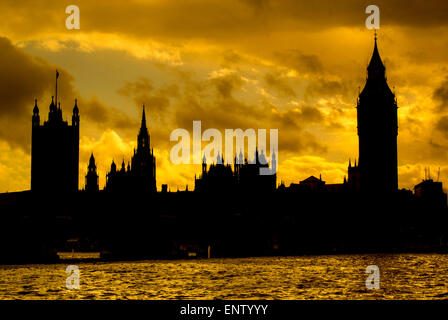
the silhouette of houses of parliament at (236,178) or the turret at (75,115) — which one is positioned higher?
the turret at (75,115)

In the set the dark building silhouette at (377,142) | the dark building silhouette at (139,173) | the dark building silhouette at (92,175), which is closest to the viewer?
the dark building silhouette at (139,173)

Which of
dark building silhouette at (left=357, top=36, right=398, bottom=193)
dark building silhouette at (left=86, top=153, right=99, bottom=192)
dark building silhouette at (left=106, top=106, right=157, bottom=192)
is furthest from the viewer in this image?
dark building silhouette at (left=357, top=36, right=398, bottom=193)

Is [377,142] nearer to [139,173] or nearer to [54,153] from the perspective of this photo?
[139,173]

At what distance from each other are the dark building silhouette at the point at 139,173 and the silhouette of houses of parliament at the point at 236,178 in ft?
35.6

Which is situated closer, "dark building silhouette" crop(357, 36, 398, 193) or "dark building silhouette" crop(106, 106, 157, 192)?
"dark building silhouette" crop(106, 106, 157, 192)

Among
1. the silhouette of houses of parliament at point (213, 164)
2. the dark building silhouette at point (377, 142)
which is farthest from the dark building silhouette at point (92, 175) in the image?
the dark building silhouette at point (377, 142)

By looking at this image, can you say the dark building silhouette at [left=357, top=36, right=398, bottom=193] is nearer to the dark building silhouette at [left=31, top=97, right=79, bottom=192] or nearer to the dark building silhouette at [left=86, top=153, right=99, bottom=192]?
the dark building silhouette at [left=86, top=153, right=99, bottom=192]

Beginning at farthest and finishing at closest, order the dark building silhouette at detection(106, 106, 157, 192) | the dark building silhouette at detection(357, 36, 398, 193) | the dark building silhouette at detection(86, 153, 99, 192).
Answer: the dark building silhouette at detection(357, 36, 398, 193) < the dark building silhouette at detection(86, 153, 99, 192) < the dark building silhouette at detection(106, 106, 157, 192)

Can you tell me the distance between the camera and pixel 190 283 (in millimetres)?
67938

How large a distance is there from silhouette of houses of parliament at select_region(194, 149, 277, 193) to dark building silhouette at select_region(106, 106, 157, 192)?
10853 mm

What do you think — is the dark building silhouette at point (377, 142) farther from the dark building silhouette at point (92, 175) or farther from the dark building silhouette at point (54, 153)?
the dark building silhouette at point (54, 153)

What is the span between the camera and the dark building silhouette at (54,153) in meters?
157

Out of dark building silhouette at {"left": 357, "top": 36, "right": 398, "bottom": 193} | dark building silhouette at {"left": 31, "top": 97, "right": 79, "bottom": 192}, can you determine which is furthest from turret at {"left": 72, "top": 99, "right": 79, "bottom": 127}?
dark building silhouette at {"left": 357, "top": 36, "right": 398, "bottom": 193}

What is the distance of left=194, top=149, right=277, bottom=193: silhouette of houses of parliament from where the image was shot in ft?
504
